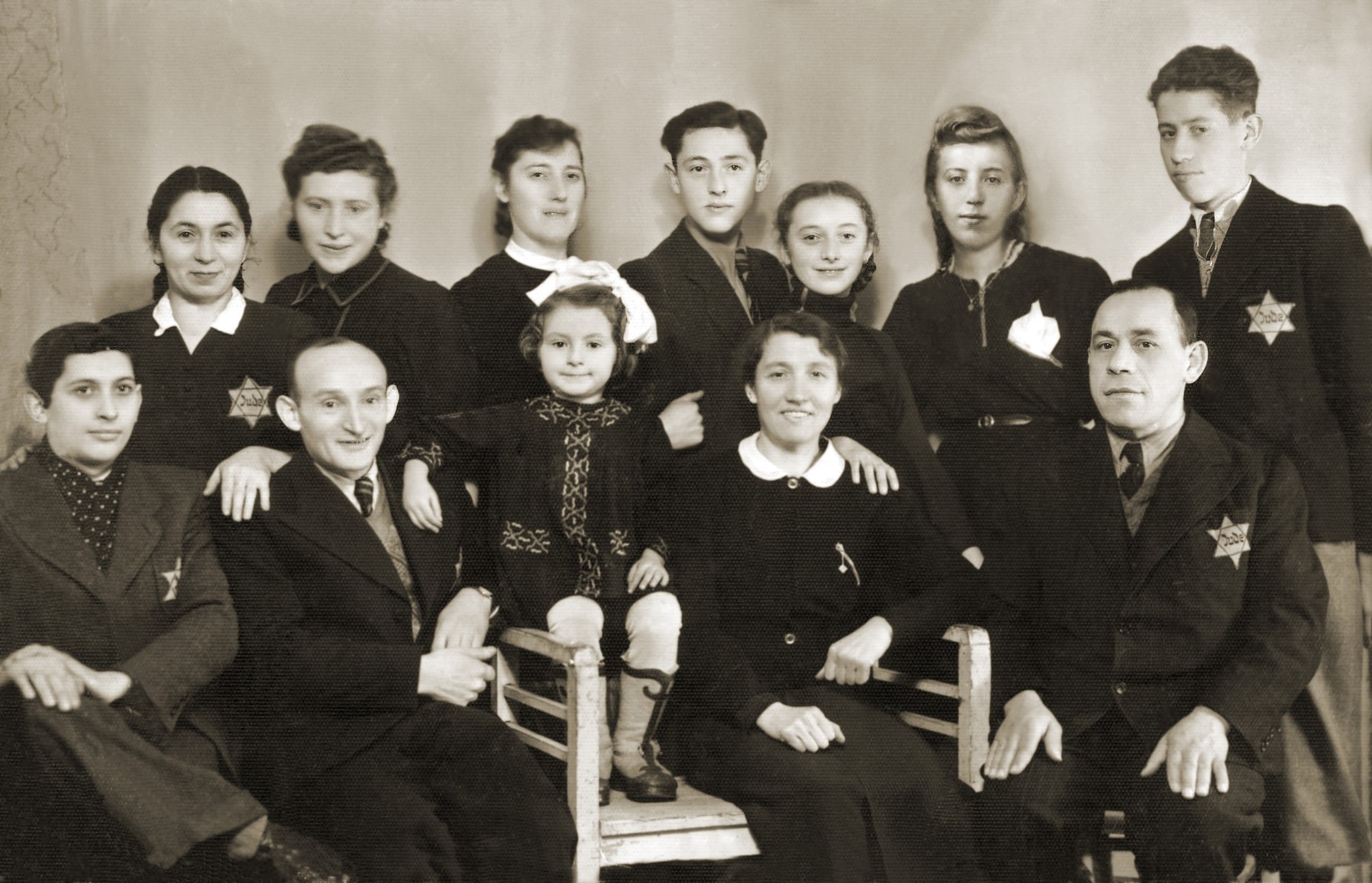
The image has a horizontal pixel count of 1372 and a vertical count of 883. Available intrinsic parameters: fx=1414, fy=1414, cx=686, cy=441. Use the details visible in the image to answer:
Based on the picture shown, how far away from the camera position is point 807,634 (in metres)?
2.94

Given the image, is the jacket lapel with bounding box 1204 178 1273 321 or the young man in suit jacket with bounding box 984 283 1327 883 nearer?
the young man in suit jacket with bounding box 984 283 1327 883

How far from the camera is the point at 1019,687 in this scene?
289cm

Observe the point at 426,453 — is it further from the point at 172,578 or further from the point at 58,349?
the point at 58,349

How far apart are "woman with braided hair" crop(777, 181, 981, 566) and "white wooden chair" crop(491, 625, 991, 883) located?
0.48 metres

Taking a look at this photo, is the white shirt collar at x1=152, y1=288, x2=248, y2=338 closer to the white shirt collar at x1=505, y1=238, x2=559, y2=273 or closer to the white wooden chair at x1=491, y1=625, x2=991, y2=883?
the white shirt collar at x1=505, y1=238, x2=559, y2=273

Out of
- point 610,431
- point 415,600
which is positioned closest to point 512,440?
point 610,431

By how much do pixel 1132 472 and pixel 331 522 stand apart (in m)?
1.61

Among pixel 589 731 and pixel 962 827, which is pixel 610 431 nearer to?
pixel 589 731

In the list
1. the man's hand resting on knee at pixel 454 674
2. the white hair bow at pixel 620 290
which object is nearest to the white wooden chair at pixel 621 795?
the man's hand resting on knee at pixel 454 674

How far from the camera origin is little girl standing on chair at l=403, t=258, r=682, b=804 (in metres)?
2.93

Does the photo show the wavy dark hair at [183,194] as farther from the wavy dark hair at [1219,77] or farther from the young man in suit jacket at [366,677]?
the wavy dark hair at [1219,77]

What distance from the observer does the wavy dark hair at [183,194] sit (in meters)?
3.00

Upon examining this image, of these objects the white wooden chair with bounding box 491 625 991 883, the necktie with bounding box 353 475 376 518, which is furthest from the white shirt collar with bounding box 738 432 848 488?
the necktie with bounding box 353 475 376 518

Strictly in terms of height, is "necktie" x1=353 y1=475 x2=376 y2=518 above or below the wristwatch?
above
